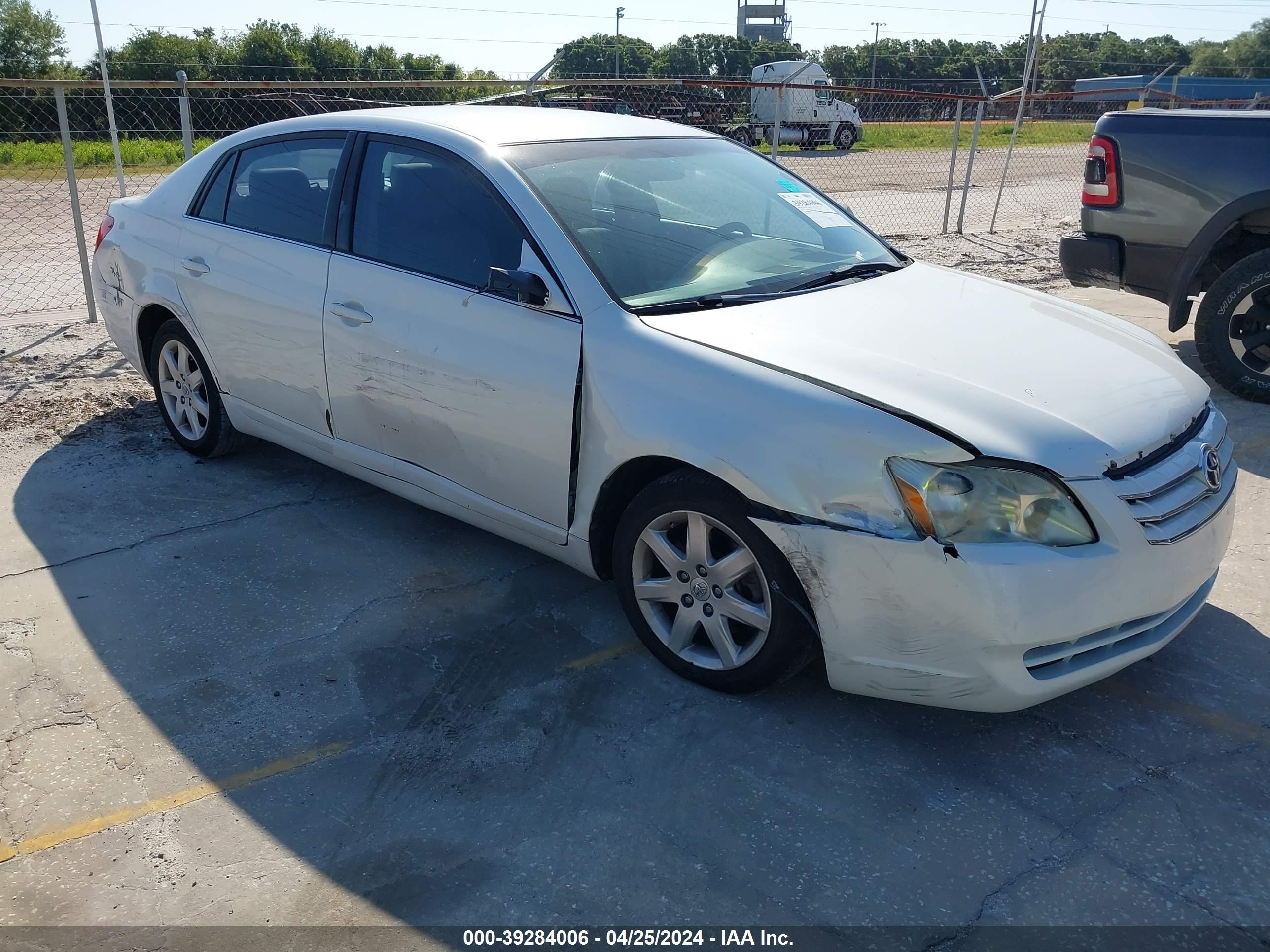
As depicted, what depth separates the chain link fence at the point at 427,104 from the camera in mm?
9336

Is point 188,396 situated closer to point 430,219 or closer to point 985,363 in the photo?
point 430,219

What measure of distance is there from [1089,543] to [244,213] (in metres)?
3.72

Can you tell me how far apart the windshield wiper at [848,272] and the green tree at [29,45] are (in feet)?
110

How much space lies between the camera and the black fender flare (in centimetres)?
587

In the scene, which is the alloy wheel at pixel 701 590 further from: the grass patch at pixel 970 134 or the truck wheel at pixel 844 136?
the truck wheel at pixel 844 136

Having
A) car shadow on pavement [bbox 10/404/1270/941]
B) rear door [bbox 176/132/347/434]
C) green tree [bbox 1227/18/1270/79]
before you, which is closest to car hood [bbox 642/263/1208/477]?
car shadow on pavement [bbox 10/404/1270/941]

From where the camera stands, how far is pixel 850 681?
2959 mm

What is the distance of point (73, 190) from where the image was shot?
7.39 metres

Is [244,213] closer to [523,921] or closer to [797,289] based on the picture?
[797,289]

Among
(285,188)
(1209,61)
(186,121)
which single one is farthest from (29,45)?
(1209,61)

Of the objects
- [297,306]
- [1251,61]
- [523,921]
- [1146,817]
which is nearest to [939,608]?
[1146,817]

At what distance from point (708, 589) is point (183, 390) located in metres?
3.21

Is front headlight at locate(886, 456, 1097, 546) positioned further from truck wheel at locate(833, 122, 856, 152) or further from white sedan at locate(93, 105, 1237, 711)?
truck wheel at locate(833, 122, 856, 152)

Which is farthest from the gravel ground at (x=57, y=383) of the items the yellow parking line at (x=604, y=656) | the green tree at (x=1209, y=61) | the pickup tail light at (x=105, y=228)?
the green tree at (x=1209, y=61)
